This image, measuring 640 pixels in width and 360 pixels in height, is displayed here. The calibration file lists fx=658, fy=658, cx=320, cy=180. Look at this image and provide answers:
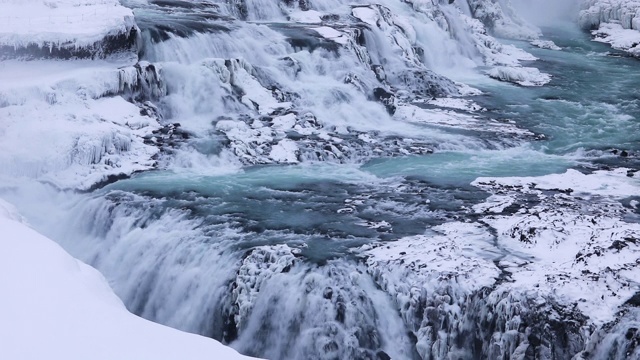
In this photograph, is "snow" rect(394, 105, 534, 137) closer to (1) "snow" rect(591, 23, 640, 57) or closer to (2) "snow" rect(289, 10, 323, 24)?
(2) "snow" rect(289, 10, 323, 24)

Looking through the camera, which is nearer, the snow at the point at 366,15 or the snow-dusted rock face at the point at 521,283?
the snow-dusted rock face at the point at 521,283

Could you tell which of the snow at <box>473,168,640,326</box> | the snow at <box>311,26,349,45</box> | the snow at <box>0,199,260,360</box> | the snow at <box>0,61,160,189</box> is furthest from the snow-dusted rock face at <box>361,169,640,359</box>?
the snow at <box>311,26,349,45</box>


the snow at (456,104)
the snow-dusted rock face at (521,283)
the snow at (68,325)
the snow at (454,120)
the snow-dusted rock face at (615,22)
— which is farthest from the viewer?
the snow-dusted rock face at (615,22)

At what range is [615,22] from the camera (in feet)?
109

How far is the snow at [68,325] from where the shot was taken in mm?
4090

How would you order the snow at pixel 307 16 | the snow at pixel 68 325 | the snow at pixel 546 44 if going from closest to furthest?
the snow at pixel 68 325 → the snow at pixel 307 16 → the snow at pixel 546 44

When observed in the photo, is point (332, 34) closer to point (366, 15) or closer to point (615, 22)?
point (366, 15)

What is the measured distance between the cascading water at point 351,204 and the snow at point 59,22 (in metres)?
0.76

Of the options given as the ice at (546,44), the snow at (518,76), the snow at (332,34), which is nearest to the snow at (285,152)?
the snow at (332,34)

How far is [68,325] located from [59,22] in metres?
11.6

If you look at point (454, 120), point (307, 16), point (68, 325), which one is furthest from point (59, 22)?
point (68, 325)

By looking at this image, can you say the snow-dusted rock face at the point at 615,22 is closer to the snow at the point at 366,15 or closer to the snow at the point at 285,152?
the snow at the point at 366,15

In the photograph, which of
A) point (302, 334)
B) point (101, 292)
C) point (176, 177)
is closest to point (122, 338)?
point (101, 292)

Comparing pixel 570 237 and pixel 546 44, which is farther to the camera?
pixel 546 44
